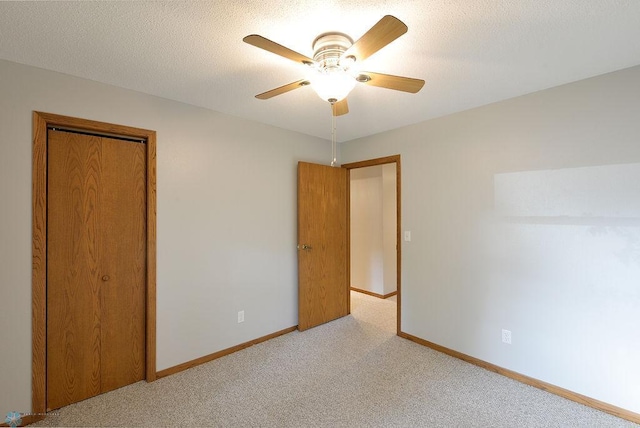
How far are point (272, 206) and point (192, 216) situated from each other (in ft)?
2.87

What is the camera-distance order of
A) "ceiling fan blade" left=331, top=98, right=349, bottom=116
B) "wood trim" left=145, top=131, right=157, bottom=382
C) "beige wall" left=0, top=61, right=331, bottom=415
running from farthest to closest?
"wood trim" left=145, top=131, right=157, bottom=382 < "ceiling fan blade" left=331, top=98, right=349, bottom=116 < "beige wall" left=0, top=61, right=331, bottom=415

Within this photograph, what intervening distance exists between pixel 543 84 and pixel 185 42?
252 cm

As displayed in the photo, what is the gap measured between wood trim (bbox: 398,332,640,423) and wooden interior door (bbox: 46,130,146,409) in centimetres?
280

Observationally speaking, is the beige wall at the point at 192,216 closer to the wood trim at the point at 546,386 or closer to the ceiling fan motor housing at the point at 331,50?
the ceiling fan motor housing at the point at 331,50

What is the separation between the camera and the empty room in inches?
61.0

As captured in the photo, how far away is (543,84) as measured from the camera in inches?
85.4

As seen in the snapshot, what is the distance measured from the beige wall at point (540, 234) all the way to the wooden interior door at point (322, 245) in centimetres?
102

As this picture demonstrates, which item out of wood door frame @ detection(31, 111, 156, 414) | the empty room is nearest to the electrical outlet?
the empty room

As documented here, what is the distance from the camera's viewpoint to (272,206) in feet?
10.5

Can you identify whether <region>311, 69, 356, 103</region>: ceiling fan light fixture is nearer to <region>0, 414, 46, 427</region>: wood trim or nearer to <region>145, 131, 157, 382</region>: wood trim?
<region>145, 131, 157, 382</region>: wood trim

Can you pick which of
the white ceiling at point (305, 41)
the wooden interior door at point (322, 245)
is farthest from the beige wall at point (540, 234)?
the wooden interior door at point (322, 245)

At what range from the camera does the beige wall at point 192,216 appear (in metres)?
1.83

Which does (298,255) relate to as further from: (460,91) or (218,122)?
(460,91)

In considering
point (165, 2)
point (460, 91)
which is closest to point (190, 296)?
point (165, 2)
